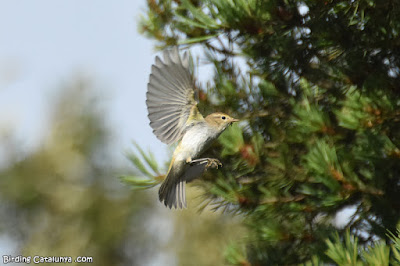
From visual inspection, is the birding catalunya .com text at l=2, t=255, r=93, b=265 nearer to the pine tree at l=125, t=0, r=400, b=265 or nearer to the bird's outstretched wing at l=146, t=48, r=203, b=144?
the pine tree at l=125, t=0, r=400, b=265

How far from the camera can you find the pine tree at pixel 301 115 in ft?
4.59

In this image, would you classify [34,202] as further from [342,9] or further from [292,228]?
[342,9]

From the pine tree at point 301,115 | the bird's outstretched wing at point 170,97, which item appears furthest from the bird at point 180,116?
the pine tree at point 301,115

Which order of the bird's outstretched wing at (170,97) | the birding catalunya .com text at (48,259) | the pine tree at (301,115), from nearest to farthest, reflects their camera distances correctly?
the bird's outstretched wing at (170,97) → the pine tree at (301,115) → the birding catalunya .com text at (48,259)

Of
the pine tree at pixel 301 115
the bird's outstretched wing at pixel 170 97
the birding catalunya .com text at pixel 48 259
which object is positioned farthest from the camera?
the birding catalunya .com text at pixel 48 259

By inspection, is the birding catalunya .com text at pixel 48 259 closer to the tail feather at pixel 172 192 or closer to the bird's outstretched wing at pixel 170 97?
the tail feather at pixel 172 192

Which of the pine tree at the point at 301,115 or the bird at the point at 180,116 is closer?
the bird at the point at 180,116

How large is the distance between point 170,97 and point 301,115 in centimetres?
36

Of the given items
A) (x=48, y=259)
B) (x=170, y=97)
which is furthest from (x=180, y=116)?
(x=48, y=259)

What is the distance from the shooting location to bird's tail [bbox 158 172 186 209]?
56.2 inches

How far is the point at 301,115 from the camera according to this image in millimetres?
1438

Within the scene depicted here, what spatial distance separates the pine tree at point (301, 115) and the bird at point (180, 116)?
0.21 m

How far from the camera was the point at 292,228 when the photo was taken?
1653 mm

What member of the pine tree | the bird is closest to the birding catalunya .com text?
the pine tree
